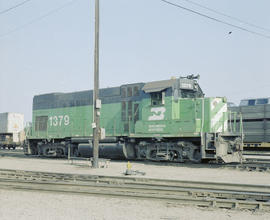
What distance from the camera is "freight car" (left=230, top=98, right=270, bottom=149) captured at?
19578mm

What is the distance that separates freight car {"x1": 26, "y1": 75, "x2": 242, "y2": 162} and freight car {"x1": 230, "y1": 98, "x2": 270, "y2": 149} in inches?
210

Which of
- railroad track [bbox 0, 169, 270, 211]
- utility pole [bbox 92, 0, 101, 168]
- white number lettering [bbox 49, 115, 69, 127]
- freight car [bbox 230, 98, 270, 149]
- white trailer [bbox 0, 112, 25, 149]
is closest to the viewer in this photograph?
railroad track [bbox 0, 169, 270, 211]

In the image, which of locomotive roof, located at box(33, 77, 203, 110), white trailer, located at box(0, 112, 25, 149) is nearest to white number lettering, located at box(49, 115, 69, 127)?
locomotive roof, located at box(33, 77, 203, 110)

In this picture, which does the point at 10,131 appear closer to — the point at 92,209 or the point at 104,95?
the point at 104,95

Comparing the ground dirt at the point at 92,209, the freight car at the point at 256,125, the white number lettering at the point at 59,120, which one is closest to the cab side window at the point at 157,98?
the white number lettering at the point at 59,120

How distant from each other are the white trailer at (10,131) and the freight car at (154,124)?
1466 centimetres

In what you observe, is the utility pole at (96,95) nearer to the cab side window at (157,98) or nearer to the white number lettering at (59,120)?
the cab side window at (157,98)

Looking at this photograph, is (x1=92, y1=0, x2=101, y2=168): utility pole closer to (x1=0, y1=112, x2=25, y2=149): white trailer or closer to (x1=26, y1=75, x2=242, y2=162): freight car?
(x1=26, y1=75, x2=242, y2=162): freight car

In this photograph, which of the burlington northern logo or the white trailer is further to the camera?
the white trailer

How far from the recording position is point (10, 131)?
107 ft

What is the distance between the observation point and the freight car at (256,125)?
19.6 meters

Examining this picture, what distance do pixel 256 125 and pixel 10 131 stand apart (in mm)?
22562

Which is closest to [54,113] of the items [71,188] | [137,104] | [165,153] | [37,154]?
[37,154]

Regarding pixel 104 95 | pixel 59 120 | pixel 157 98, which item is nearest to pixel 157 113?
pixel 157 98
